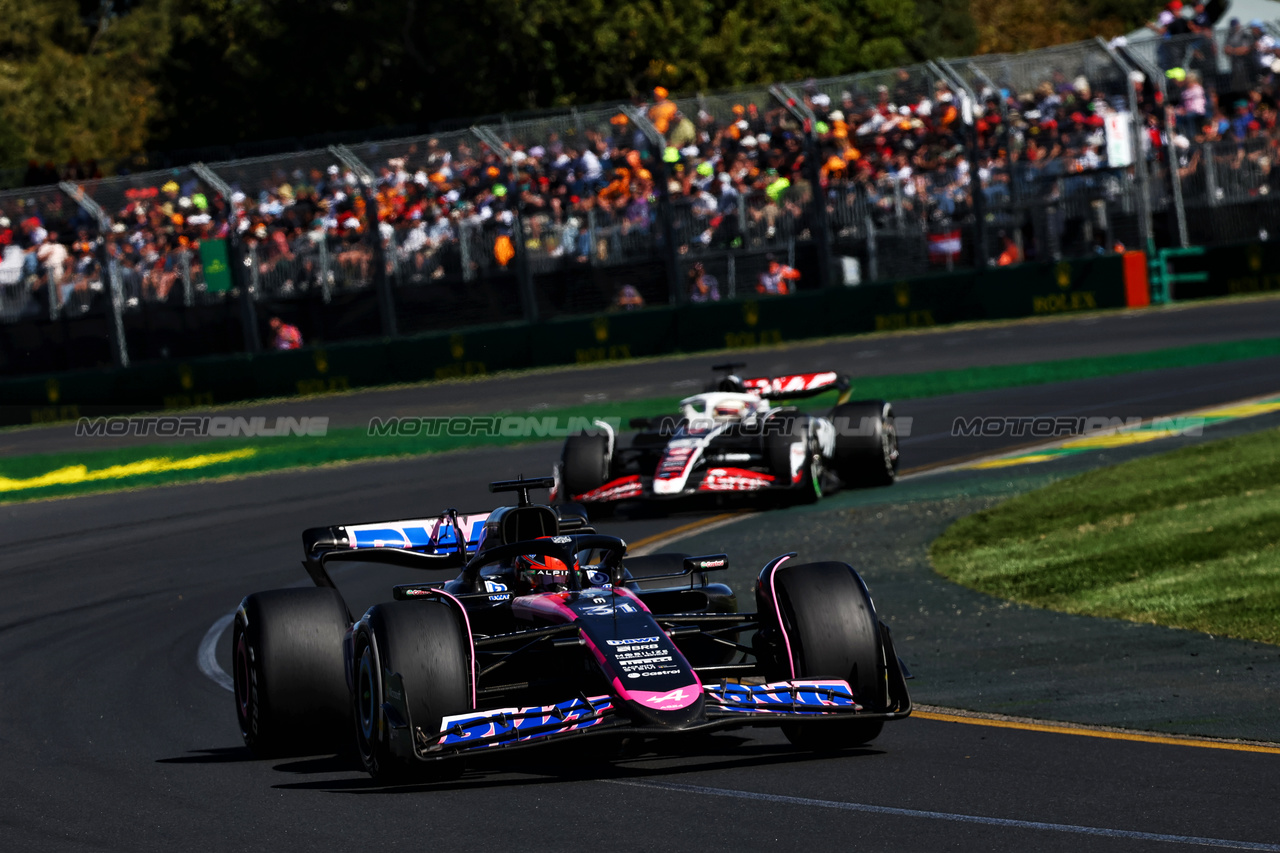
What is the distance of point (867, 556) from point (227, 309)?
17.4 m

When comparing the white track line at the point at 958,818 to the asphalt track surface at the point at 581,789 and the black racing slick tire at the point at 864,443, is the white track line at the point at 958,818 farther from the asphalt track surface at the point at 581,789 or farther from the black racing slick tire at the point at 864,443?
the black racing slick tire at the point at 864,443

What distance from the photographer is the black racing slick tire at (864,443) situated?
51.0 ft

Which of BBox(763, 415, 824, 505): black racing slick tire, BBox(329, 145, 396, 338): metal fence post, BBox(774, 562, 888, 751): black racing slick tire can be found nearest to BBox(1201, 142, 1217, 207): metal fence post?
BBox(329, 145, 396, 338): metal fence post

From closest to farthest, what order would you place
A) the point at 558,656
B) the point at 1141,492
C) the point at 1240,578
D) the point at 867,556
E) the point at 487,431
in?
the point at 558,656 < the point at 1240,578 < the point at 867,556 < the point at 1141,492 < the point at 487,431

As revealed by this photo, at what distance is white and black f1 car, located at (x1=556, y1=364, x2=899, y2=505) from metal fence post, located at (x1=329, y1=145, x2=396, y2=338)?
40.5 feet

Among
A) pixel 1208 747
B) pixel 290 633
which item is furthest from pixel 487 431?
pixel 1208 747

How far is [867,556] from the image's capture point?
40.4ft

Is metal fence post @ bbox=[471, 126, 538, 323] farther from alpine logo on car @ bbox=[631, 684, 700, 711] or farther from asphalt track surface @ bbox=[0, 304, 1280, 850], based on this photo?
alpine logo on car @ bbox=[631, 684, 700, 711]

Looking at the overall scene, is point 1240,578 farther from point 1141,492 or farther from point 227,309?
point 227,309

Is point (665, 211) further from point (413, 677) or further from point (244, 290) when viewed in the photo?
point (413, 677)

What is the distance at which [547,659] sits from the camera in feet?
24.4

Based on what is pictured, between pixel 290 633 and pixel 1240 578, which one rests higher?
pixel 290 633

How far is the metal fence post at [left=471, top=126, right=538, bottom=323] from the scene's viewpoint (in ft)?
89.2

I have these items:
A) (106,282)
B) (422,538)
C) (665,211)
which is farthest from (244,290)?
(422,538)
